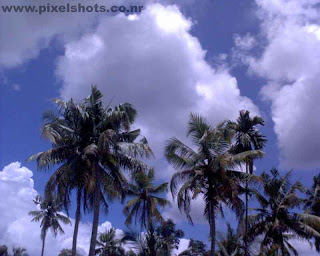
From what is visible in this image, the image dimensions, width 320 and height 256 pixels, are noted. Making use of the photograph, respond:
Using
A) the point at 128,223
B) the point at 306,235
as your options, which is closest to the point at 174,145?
the point at 128,223

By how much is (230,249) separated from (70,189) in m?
19.6

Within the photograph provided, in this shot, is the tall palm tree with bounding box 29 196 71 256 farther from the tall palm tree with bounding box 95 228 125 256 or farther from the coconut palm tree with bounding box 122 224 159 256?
the coconut palm tree with bounding box 122 224 159 256

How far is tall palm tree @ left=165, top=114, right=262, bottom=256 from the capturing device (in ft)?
79.0

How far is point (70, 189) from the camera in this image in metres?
26.1

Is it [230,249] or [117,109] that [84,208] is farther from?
[230,249]

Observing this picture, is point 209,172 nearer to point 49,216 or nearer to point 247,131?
point 247,131

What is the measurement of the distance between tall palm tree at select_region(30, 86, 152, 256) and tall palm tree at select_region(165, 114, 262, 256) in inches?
82.6

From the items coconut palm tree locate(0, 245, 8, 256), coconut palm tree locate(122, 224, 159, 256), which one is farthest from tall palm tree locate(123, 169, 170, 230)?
coconut palm tree locate(0, 245, 8, 256)

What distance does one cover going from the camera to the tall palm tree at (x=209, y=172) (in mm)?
24081

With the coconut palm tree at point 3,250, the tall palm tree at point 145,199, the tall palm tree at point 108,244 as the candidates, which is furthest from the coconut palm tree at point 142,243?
the coconut palm tree at point 3,250

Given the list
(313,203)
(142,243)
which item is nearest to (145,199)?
(142,243)

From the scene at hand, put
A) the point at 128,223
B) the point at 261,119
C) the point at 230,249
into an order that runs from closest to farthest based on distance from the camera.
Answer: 1. the point at 261,119
2. the point at 128,223
3. the point at 230,249

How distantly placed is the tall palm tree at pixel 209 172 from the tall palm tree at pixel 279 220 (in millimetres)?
8548

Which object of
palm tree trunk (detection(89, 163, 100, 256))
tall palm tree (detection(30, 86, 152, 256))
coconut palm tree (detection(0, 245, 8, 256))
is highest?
coconut palm tree (detection(0, 245, 8, 256))
